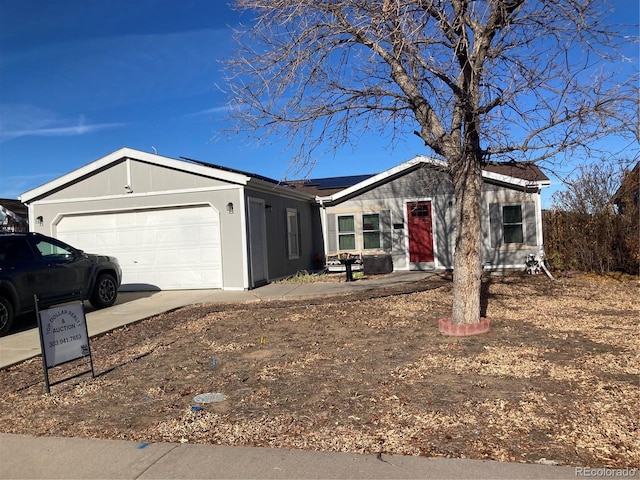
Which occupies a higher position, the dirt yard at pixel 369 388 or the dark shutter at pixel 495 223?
the dark shutter at pixel 495 223

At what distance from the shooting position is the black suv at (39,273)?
27.8ft

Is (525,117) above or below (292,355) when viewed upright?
above

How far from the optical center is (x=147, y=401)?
4949mm

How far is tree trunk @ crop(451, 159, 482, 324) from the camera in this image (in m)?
6.97

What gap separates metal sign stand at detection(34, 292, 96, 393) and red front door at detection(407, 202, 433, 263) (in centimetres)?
1229

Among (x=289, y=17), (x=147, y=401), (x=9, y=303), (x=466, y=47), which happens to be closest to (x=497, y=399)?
(x=147, y=401)

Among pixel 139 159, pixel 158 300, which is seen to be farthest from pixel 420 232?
pixel 139 159

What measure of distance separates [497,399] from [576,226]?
11.1m

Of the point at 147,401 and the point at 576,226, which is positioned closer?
the point at 147,401

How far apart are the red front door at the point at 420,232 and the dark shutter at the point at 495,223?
1914 mm

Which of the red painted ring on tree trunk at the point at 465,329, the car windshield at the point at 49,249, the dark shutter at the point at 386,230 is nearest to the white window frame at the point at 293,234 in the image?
the dark shutter at the point at 386,230

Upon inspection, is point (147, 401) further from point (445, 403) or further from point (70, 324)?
point (445, 403)

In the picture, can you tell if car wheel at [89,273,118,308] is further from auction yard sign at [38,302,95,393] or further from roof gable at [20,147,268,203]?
auction yard sign at [38,302,95,393]

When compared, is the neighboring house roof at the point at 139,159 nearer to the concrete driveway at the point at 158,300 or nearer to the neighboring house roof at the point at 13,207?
the concrete driveway at the point at 158,300
